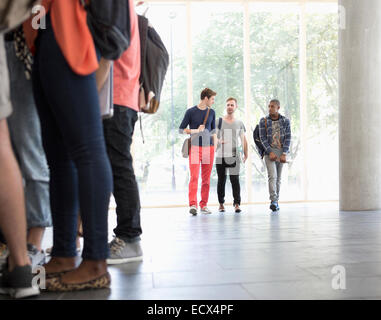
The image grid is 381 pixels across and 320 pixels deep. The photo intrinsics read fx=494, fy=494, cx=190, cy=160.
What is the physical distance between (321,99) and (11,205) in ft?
29.6

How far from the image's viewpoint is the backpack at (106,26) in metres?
1.94

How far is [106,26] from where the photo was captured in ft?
6.36

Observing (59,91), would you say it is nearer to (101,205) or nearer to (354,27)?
(101,205)

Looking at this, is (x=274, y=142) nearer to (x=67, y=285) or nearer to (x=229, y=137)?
(x=229, y=137)

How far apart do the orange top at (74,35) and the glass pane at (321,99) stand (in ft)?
28.3

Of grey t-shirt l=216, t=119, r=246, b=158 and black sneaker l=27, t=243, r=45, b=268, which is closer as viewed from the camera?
black sneaker l=27, t=243, r=45, b=268

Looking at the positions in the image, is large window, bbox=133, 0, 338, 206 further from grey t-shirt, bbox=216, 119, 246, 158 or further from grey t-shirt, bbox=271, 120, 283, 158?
grey t-shirt, bbox=271, 120, 283, 158

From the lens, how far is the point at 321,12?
10094mm

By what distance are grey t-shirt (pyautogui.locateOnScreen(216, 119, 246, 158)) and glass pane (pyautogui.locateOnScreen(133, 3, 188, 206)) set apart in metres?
2.41

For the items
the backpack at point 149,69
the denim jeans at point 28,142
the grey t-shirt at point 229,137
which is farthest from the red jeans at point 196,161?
the denim jeans at point 28,142

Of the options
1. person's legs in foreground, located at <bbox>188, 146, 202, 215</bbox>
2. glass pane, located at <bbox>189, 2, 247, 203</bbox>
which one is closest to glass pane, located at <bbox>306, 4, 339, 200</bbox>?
glass pane, located at <bbox>189, 2, 247, 203</bbox>

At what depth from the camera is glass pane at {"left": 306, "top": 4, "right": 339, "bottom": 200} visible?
32.9ft

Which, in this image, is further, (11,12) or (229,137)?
(229,137)

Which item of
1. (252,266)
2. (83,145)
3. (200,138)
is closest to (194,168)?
(200,138)
